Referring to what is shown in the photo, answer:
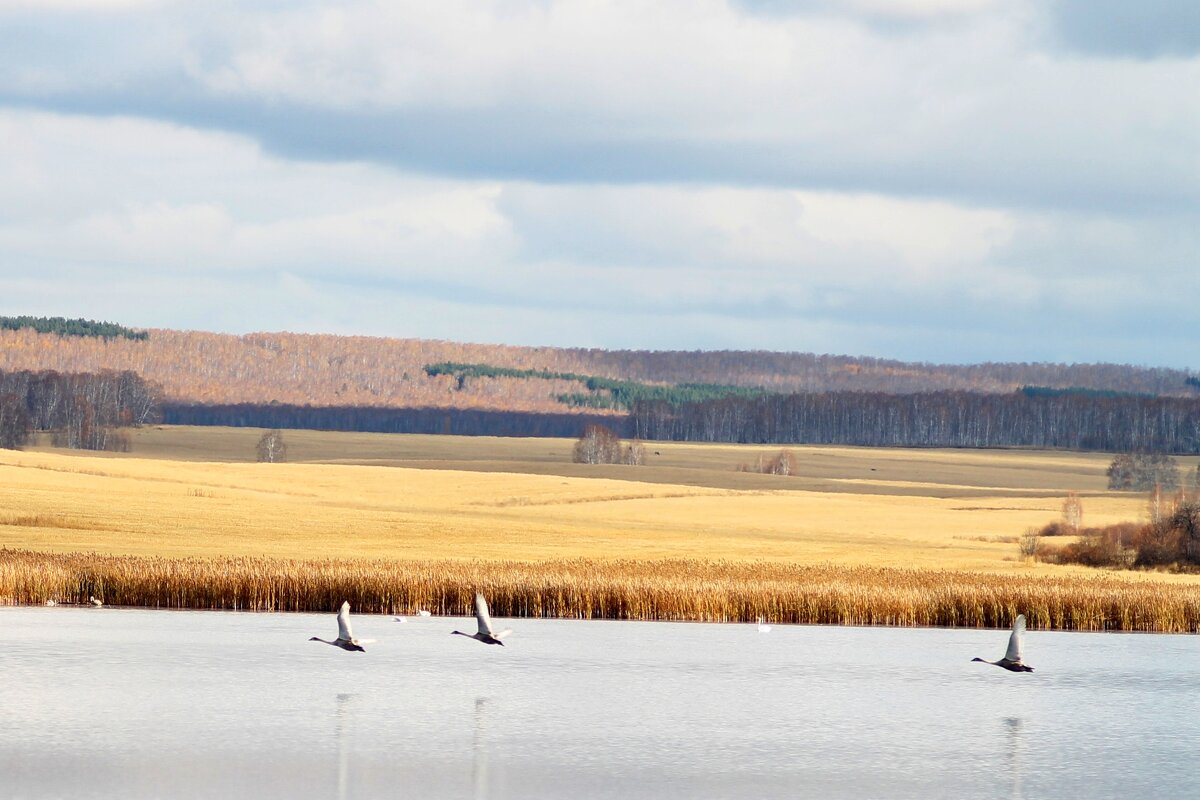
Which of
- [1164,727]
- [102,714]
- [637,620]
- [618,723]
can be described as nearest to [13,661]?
[102,714]

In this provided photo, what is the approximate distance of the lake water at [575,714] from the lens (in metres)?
18.8

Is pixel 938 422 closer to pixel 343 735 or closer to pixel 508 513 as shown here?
pixel 508 513

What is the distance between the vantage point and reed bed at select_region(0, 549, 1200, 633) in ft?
124

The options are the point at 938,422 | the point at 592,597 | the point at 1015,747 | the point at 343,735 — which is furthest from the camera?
the point at 938,422

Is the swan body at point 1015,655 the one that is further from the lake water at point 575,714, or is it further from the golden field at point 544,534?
the golden field at point 544,534

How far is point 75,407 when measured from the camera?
14538cm

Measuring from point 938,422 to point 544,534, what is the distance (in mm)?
137102

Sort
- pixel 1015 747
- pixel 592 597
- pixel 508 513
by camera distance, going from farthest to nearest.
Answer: pixel 508 513, pixel 592 597, pixel 1015 747

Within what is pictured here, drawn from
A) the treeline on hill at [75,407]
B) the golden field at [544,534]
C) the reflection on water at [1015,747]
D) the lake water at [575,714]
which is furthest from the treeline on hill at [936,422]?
the reflection on water at [1015,747]

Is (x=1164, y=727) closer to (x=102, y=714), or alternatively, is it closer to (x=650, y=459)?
(x=102, y=714)

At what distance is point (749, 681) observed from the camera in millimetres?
27750

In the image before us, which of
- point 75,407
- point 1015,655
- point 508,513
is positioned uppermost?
point 75,407

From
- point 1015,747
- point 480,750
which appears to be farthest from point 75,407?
point 1015,747

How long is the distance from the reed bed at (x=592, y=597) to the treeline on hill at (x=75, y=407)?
9107 cm
